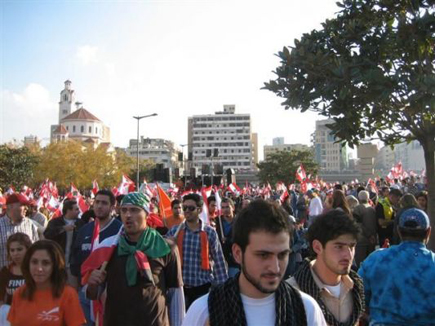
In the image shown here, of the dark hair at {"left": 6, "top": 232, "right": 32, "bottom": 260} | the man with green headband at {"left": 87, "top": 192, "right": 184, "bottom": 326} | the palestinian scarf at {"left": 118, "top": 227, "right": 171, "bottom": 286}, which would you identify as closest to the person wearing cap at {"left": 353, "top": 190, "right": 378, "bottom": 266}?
the man with green headband at {"left": 87, "top": 192, "right": 184, "bottom": 326}

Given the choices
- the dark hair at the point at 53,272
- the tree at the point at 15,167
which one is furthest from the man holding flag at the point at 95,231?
the tree at the point at 15,167

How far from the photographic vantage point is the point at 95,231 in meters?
5.25

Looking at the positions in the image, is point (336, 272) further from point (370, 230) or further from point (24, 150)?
point (24, 150)

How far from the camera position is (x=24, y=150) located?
48.0 metres

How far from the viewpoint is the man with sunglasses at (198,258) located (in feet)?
17.3

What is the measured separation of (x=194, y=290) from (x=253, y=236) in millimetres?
3558

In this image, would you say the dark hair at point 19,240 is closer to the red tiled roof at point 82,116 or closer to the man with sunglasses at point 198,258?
the man with sunglasses at point 198,258

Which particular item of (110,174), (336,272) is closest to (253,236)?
(336,272)

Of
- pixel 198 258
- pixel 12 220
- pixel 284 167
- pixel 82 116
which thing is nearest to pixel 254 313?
pixel 198 258

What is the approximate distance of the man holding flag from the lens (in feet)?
17.1

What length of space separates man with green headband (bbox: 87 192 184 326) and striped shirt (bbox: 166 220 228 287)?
139cm

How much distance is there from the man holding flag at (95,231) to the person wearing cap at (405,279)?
9.88 feet

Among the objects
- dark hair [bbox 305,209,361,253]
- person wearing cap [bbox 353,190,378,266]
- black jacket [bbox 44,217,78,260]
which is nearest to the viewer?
dark hair [bbox 305,209,361,253]

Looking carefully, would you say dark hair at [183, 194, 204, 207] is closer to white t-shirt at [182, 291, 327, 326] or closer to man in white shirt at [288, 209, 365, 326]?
man in white shirt at [288, 209, 365, 326]
